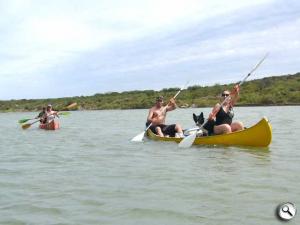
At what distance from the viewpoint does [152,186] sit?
7.99 meters

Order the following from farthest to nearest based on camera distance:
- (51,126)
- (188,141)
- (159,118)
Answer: (51,126) < (159,118) < (188,141)

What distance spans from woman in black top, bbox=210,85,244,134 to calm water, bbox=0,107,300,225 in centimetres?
68

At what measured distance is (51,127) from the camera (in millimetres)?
24484

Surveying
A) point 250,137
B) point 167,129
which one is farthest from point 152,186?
point 167,129

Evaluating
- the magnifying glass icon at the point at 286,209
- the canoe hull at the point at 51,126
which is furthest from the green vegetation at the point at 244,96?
the magnifying glass icon at the point at 286,209

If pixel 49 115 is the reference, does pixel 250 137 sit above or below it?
below

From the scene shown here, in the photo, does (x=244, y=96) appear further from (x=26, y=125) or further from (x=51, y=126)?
(x=51, y=126)

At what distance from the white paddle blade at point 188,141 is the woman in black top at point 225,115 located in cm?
64

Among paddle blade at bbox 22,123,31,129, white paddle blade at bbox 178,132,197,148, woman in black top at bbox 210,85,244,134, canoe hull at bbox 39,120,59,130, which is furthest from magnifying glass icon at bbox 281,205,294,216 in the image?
paddle blade at bbox 22,123,31,129

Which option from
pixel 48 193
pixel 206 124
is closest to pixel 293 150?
pixel 206 124

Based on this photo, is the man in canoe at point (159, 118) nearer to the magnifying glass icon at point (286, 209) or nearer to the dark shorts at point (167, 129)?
the dark shorts at point (167, 129)

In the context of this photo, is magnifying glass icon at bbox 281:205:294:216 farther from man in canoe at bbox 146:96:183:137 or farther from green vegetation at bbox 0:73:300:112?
green vegetation at bbox 0:73:300:112

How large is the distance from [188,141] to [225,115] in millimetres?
1270

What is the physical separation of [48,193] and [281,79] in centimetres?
7862
